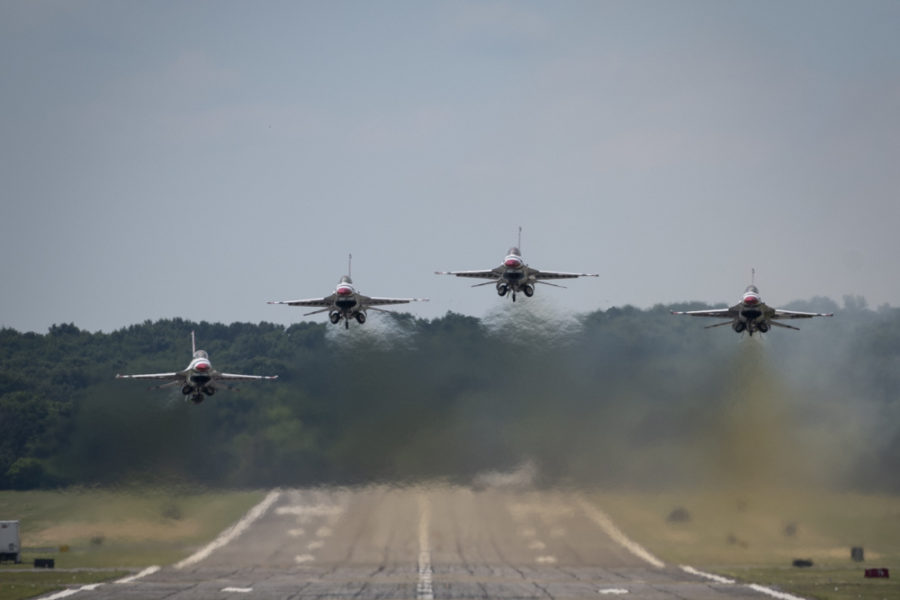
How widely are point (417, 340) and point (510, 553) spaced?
785 inches

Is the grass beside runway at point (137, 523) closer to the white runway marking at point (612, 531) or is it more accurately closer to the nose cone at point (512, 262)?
the white runway marking at point (612, 531)

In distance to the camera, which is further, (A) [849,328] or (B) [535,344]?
(A) [849,328]

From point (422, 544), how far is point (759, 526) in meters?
25.0

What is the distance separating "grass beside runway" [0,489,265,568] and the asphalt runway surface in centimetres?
153

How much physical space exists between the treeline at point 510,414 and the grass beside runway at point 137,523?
1419 millimetres

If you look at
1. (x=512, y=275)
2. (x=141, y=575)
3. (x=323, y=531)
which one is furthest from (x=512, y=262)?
(x=141, y=575)

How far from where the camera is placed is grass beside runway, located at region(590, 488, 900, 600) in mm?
119938

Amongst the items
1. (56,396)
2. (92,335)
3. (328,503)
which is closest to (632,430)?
(328,503)

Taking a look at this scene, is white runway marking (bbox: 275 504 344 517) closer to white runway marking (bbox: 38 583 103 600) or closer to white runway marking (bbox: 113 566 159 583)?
white runway marking (bbox: 113 566 159 583)

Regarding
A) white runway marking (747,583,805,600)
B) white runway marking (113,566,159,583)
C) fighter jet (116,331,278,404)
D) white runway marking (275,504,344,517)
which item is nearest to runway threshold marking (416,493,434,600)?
white runway marking (275,504,344,517)

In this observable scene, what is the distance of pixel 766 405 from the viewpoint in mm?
125375

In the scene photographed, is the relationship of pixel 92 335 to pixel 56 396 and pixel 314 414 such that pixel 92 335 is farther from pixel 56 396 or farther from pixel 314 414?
pixel 314 414

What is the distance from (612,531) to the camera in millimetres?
120125

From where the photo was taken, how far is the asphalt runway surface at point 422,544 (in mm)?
113750
